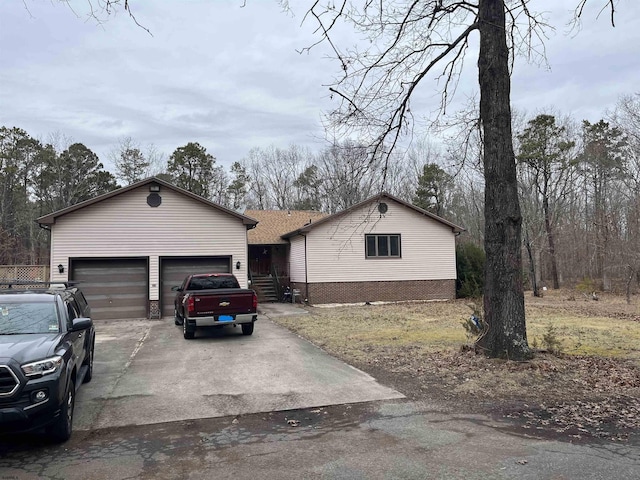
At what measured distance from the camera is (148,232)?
18.5 metres

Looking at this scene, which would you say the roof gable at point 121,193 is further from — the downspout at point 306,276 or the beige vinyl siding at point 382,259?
the beige vinyl siding at point 382,259

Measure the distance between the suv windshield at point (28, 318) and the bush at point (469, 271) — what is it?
22128 mm

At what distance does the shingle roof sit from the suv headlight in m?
20.8

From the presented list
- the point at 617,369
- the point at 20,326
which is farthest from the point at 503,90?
the point at 20,326

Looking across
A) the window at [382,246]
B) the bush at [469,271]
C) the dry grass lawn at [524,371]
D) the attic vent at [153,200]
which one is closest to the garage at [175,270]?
the attic vent at [153,200]

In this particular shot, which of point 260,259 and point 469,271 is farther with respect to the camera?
point 260,259

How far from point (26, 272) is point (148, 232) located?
19.9 ft

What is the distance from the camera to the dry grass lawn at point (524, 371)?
589 centimetres

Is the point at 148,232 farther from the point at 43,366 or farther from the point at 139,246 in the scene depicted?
the point at 43,366

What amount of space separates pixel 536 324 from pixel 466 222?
102 feet

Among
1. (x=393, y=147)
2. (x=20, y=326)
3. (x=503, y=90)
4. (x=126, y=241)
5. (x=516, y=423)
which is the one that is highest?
(x=503, y=90)

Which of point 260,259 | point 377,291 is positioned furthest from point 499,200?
point 260,259

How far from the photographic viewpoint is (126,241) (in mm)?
18312

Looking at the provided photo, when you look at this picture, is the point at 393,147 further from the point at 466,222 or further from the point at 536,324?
the point at 466,222
